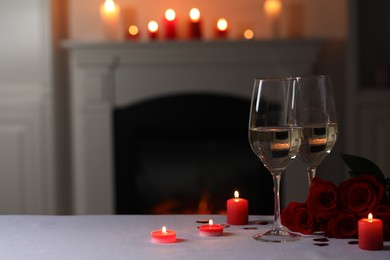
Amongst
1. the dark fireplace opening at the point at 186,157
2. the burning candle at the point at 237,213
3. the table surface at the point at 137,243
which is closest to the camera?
the table surface at the point at 137,243

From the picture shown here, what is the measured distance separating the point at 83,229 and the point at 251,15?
275 cm

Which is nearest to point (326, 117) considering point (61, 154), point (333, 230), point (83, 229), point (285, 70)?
point (333, 230)

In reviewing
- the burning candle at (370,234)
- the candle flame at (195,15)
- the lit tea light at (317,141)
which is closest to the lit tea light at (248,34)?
the candle flame at (195,15)

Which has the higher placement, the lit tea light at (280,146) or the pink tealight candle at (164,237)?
the lit tea light at (280,146)

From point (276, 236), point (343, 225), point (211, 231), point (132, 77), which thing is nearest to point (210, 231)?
point (211, 231)

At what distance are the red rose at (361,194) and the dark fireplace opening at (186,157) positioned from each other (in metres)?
Answer: 2.68

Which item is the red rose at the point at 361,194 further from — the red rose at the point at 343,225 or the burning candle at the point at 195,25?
the burning candle at the point at 195,25

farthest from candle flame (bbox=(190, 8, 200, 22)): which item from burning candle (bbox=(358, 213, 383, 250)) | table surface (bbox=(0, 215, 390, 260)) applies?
burning candle (bbox=(358, 213, 383, 250))

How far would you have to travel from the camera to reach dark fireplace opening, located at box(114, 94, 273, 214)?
3.99 m

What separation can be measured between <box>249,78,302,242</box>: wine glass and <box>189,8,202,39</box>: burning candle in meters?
2.63

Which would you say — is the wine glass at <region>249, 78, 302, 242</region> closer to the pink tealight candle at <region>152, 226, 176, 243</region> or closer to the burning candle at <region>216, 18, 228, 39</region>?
the pink tealight candle at <region>152, 226, 176, 243</region>

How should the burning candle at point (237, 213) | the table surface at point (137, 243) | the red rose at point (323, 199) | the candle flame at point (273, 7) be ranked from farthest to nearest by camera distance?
the candle flame at point (273, 7), the burning candle at point (237, 213), the red rose at point (323, 199), the table surface at point (137, 243)

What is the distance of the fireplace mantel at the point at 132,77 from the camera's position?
153 inches

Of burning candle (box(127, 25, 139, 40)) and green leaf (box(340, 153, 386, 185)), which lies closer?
green leaf (box(340, 153, 386, 185))
